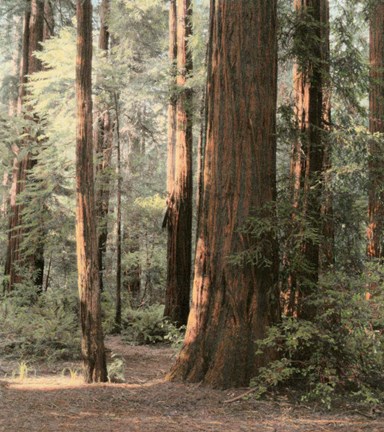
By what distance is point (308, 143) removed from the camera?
673cm

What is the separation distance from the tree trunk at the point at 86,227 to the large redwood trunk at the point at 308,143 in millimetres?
2512

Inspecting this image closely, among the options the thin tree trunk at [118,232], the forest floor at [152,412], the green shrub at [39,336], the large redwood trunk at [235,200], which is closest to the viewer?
the forest floor at [152,412]

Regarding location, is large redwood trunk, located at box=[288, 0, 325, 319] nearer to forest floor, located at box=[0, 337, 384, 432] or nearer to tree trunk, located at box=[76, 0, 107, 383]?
forest floor, located at box=[0, 337, 384, 432]

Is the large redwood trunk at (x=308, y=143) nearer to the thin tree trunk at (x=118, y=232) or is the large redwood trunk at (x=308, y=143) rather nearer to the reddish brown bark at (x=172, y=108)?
the reddish brown bark at (x=172, y=108)

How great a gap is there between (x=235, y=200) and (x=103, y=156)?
8475mm

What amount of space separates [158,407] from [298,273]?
7.85ft

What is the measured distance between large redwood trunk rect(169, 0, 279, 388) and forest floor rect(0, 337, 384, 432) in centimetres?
41

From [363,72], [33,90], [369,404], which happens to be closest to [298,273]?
[369,404]

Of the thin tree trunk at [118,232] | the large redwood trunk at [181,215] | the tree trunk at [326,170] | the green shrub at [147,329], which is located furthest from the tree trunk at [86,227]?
the thin tree trunk at [118,232]

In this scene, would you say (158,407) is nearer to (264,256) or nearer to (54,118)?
(264,256)

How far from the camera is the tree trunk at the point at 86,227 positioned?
6309 millimetres

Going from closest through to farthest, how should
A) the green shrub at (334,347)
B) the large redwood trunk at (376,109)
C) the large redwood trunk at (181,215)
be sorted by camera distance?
the green shrub at (334,347) → the large redwood trunk at (376,109) → the large redwood trunk at (181,215)

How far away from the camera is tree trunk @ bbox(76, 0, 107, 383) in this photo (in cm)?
631

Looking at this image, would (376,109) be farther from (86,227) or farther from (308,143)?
(86,227)
